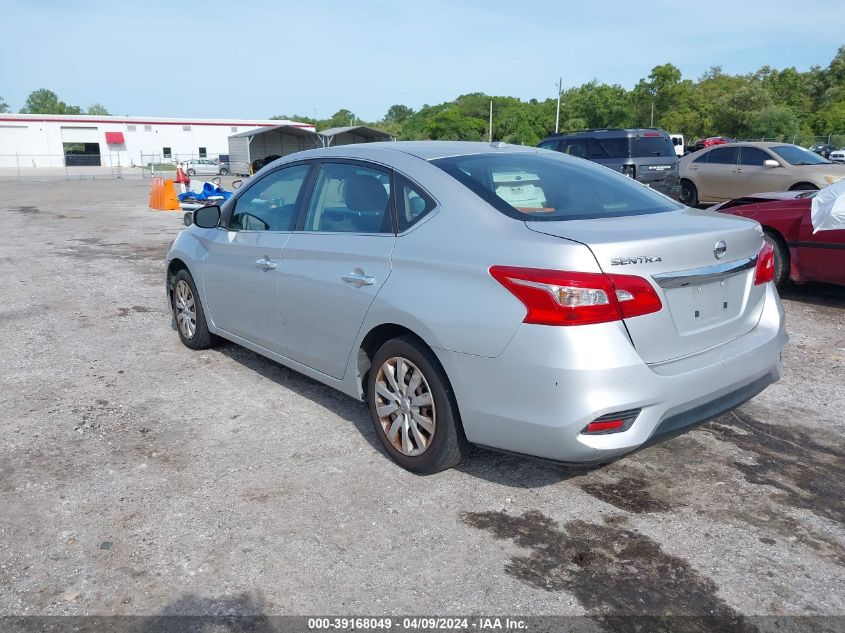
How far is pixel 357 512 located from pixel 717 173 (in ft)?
47.4

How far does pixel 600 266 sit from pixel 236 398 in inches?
116

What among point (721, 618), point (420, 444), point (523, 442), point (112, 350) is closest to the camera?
point (721, 618)

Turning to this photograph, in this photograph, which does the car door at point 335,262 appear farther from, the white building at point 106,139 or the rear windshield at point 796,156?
the white building at point 106,139

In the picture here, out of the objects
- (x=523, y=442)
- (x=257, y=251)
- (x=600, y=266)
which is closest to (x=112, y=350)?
(x=257, y=251)

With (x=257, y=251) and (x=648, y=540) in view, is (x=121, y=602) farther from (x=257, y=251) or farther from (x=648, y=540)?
(x=257, y=251)

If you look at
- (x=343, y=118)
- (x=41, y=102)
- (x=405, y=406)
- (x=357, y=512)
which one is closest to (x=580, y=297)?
(x=405, y=406)

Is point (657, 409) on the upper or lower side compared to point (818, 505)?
upper

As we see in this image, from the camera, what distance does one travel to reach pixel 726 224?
11.4 feet

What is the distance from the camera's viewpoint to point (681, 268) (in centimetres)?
310

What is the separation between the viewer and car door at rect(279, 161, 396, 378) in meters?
3.79

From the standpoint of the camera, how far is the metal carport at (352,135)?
39.2 meters

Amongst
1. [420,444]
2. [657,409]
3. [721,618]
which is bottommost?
[721,618]

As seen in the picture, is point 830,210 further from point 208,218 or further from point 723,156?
point 723,156

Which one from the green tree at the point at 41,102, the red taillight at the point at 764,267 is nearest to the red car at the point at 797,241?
the red taillight at the point at 764,267
